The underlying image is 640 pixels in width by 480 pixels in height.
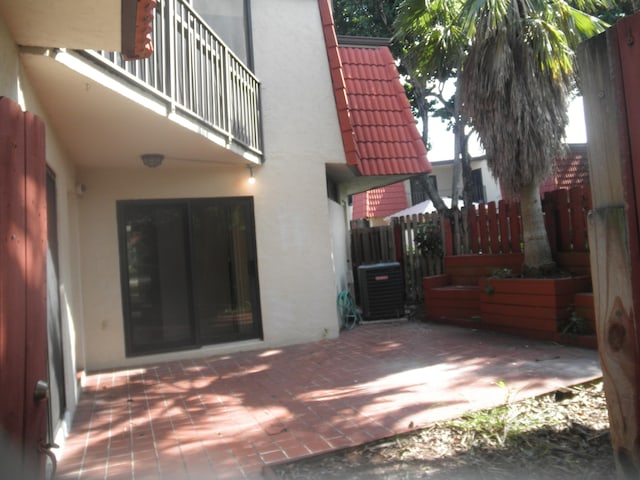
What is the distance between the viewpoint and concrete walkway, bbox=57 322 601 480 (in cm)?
352

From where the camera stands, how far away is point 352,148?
768cm

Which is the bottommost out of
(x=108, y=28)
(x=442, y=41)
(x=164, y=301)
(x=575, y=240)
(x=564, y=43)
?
(x=164, y=301)

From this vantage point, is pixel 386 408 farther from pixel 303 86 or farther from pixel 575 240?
pixel 303 86

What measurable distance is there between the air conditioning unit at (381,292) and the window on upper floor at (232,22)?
14.5 ft

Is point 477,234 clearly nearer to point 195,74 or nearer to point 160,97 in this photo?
point 195,74

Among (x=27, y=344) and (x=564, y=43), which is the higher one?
(x=564, y=43)

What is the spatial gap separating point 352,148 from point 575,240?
3618mm

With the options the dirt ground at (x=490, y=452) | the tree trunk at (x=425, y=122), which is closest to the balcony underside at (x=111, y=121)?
the dirt ground at (x=490, y=452)

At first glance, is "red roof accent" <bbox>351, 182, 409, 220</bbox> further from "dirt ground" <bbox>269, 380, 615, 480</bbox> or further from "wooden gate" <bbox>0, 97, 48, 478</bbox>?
"wooden gate" <bbox>0, 97, 48, 478</bbox>

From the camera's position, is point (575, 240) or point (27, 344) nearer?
point (27, 344)

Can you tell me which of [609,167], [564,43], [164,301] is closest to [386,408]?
[609,167]

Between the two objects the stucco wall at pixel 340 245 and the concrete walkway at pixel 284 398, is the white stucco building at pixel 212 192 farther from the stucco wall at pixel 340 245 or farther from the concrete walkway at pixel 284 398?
the stucco wall at pixel 340 245

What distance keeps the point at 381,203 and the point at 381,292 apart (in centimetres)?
1112

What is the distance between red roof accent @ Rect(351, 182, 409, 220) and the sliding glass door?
1253 centimetres
